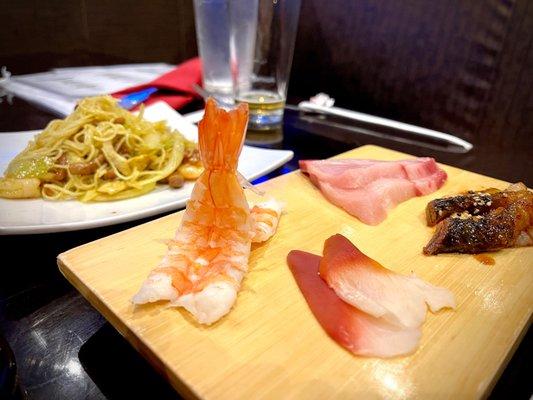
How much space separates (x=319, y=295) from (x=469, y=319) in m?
0.36

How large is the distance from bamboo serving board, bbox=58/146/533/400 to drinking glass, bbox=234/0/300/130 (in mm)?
1348

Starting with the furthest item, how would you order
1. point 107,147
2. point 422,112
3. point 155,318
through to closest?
point 422,112 < point 107,147 < point 155,318

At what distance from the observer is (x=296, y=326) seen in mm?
935

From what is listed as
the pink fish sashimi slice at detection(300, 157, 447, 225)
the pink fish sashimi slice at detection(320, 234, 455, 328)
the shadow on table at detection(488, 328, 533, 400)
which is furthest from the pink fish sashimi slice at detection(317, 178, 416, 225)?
the shadow on table at detection(488, 328, 533, 400)

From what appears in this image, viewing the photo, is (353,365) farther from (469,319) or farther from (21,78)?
(21,78)

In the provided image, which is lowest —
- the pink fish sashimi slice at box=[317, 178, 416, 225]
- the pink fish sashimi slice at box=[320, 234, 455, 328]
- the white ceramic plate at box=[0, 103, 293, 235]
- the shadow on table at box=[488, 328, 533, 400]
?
the shadow on table at box=[488, 328, 533, 400]

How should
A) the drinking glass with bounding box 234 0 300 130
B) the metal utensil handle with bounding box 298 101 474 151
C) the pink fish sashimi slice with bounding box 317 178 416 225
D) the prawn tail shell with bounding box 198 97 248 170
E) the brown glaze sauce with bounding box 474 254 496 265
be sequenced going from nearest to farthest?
1. the prawn tail shell with bounding box 198 97 248 170
2. the brown glaze sauce with bounding box 474 254 496 265
3. the pink fish sashimi slice with bounding box 317 178 416 225
4. the drinking glass with bounding box 234 0 300 130
5. the metal utensil handle with bounding box 298 101 474 151

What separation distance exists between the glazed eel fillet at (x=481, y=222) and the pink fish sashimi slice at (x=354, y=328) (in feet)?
1.33

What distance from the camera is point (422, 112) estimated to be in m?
2.88

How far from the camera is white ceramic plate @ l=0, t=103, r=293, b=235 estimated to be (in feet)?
4.12

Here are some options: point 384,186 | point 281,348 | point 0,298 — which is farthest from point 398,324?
point 0,298

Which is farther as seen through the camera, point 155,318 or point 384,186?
point 384,186

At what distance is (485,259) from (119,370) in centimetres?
107

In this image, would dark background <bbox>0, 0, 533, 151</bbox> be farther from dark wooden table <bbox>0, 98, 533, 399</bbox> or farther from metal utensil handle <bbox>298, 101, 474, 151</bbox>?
dark wooden table <bbox>0, 98, 533, 399</bbox>
